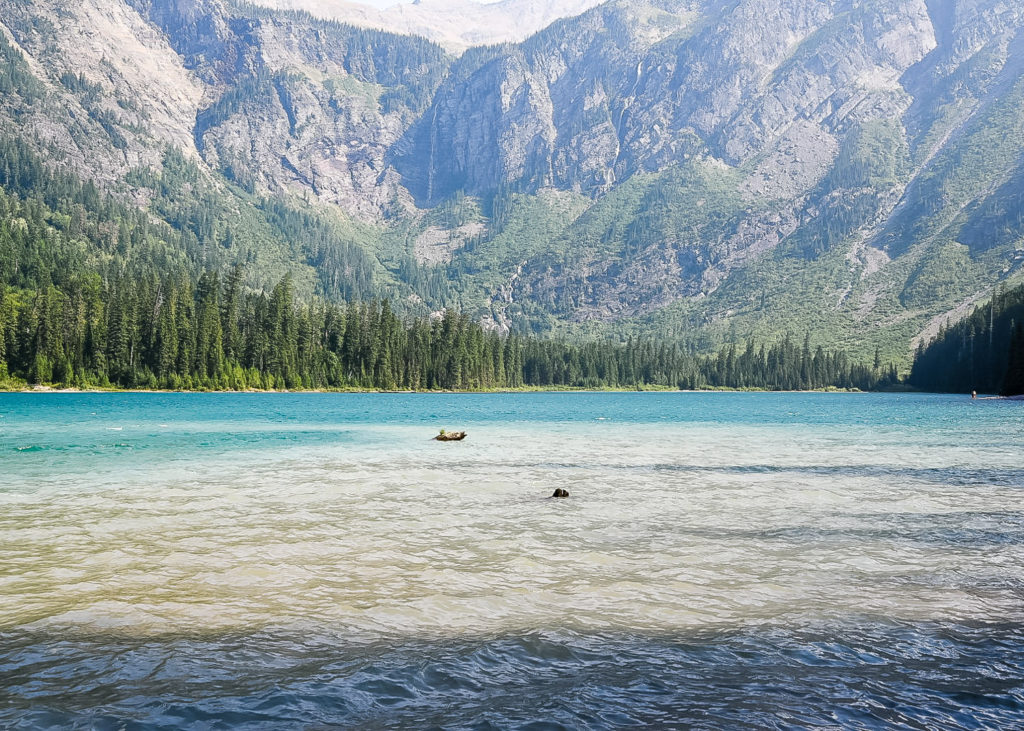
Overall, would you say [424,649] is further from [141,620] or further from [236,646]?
[141,620]

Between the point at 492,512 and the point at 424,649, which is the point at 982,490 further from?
the point at 424,649

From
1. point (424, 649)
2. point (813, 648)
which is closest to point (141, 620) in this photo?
→ point (424, 649)

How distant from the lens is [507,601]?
1420 centimetres

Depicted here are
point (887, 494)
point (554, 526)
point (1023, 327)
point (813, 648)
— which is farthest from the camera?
point (1023, 327)

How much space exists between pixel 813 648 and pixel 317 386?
640ft

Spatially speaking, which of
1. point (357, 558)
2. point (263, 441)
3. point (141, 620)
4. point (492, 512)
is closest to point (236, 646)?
point (141, 620)

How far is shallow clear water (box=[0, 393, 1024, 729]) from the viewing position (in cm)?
953

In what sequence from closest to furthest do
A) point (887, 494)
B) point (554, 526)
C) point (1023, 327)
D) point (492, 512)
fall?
point (554, 526) < point (492, 512) < point (887, 494) < point (1023, 327)

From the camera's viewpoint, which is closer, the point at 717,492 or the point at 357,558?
the point at 357,558

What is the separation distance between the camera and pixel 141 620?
12.8 meters

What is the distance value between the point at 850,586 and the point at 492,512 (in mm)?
11989

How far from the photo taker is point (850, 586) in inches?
609

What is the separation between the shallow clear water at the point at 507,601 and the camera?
31.3ft

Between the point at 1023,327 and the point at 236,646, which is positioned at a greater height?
the point at 1023,327
